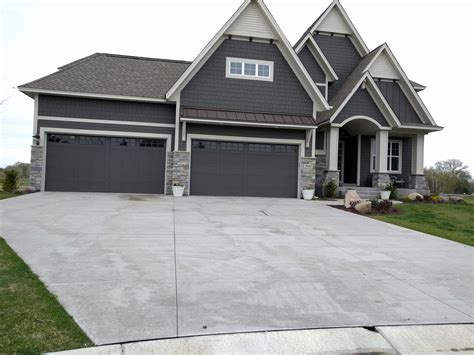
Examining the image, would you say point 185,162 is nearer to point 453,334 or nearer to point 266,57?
point 266,57

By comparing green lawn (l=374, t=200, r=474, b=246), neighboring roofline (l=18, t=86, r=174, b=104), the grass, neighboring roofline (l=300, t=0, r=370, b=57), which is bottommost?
the grass

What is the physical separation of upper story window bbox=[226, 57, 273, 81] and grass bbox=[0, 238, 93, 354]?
1377cm

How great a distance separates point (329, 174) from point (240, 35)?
7904 millimetres

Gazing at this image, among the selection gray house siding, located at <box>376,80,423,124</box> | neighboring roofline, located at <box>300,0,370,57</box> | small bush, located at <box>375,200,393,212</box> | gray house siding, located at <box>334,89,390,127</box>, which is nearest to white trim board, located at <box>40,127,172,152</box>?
gray house siding, located at <box>334,89,390,127</box>

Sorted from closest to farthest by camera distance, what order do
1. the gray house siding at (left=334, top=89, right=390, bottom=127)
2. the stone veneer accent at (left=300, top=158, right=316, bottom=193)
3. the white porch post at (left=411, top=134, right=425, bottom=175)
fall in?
the stone veneer accent at (left=300, top=158, right=316, bottom=193) < the gray house siding at (left=334, top=89, right=390, bottom=127) < the white porch post at (left=411, top=134, right=425, bottom=175)

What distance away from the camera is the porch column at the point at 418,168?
19.6m

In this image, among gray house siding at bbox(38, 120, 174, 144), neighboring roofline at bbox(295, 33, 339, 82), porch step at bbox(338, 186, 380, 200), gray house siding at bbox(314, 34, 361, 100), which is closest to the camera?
gray house siding at bbox(38, 120, 174, 144)

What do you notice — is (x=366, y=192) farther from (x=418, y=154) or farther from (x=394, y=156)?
(x=418, y=154)

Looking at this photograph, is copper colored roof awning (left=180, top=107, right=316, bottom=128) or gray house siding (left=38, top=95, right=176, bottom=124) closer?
copper colored roof awning (left=180, top=107, right=316, bottom=128)

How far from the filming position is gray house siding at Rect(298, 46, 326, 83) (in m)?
19.8

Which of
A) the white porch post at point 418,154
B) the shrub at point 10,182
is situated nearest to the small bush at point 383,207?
the white porch post at point 418,154

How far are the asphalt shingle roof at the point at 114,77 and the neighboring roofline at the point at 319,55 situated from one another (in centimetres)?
691

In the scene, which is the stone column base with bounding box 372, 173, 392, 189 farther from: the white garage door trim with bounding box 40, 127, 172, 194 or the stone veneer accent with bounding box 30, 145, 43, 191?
the stone veneer accent with bounding box 30, 145, 43, 191

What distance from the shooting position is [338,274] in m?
5.43
